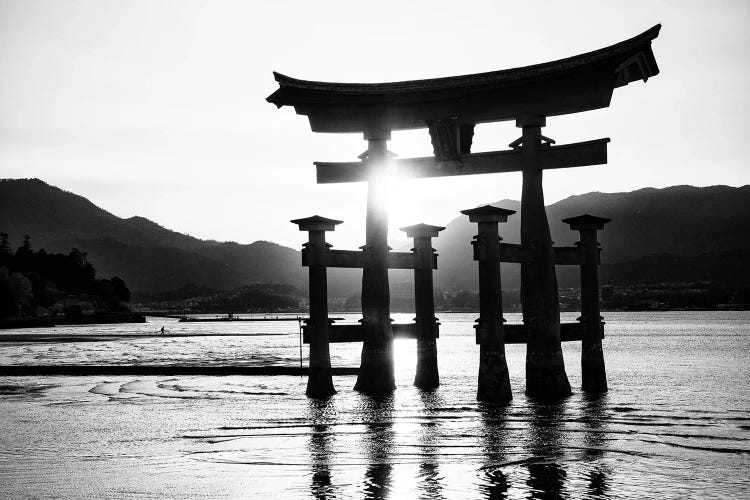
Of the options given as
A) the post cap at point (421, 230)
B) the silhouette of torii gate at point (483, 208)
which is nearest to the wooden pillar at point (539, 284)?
the silhouette of torii gate at point (483, 208)

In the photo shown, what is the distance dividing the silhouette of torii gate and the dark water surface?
5.09 feet

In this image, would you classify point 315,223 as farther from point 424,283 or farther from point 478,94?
point 478,94

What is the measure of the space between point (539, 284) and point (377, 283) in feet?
15.5

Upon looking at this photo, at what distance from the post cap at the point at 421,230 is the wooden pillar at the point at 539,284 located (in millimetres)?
4037

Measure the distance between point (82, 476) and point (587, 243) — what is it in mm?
15234

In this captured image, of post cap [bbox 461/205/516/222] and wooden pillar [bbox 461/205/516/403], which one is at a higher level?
post cap [bbox 461/205/516/222]

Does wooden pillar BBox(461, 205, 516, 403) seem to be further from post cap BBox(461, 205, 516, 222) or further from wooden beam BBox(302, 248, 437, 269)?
wooden beam BBox(302, 248, 437, 269)

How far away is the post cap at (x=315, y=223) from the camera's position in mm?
23344

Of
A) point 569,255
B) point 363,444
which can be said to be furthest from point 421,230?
point 363,444

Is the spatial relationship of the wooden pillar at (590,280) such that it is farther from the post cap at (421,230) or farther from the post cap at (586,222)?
the post cap at (421,230)

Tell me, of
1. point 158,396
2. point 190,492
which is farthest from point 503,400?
point 158,396

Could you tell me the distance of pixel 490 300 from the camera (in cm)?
2198

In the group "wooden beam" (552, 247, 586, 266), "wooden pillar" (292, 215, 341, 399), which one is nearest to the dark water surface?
"wooden pillar" (292, 215, 341, 399)

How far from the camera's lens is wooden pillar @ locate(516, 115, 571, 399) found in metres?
22.5
